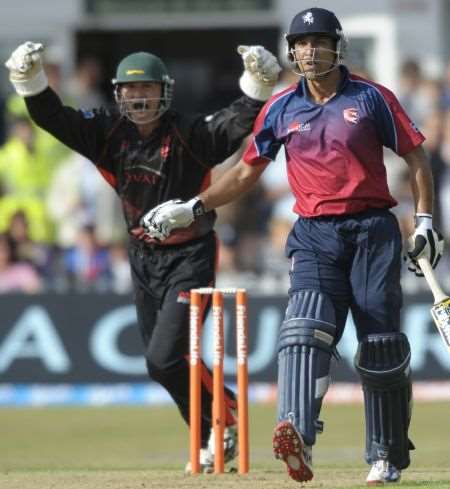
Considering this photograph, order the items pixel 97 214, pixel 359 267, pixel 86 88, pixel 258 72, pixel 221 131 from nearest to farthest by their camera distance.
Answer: pixel 359 267, pixel 258 72, pixel 221 131, pixel 97 214, pixel 86 88

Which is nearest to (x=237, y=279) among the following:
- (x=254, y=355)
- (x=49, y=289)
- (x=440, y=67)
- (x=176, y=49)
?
(x=254, y=355)

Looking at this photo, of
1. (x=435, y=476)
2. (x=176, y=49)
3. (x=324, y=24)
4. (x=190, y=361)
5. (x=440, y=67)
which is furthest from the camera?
(x=176, y=49)

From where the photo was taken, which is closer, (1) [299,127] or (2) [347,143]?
(2) [347,143]

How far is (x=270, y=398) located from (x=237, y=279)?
110 centimetres

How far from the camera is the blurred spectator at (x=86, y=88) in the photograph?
651 inches

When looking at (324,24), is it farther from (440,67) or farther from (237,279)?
(440,67)

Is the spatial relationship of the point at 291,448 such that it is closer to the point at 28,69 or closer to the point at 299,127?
the point at 299,127

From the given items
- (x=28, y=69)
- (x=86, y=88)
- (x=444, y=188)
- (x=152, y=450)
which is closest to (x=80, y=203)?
(x=86, y=88)

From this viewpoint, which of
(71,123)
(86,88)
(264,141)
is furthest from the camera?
(86,88)

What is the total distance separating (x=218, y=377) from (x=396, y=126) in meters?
1.70

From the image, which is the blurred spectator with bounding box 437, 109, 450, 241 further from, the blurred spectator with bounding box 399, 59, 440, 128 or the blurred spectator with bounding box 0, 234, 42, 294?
the blurred spectator with bounding box 0, 234, 42, 294

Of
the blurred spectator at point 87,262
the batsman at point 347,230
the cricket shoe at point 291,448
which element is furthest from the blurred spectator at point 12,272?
the cricket shoe at point 291,448

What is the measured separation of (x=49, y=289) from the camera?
552 inches

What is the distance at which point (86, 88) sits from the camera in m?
16.8
